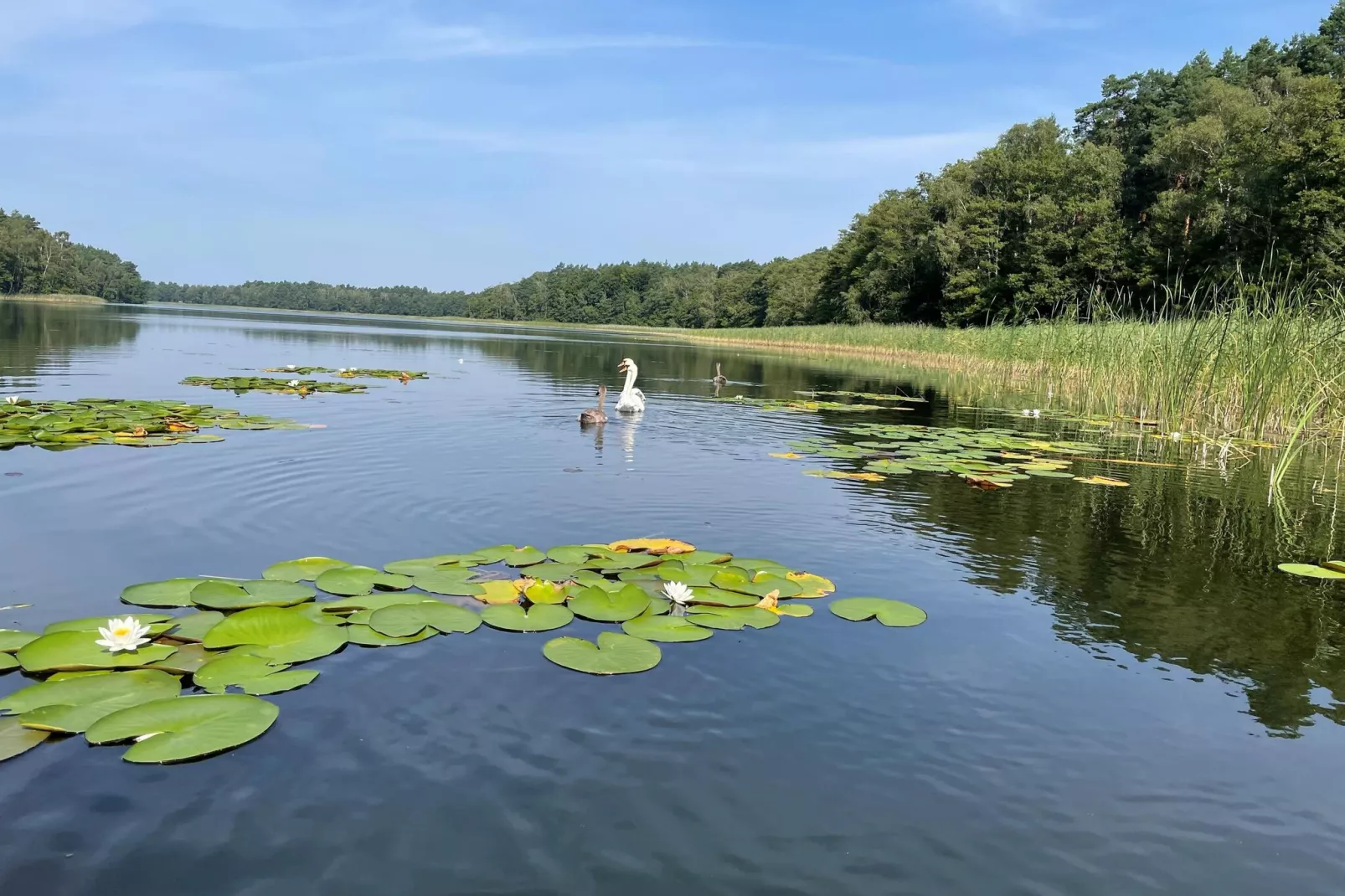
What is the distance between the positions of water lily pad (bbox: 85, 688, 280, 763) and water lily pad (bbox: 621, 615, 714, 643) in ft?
6.16

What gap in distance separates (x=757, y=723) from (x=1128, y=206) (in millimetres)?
72532

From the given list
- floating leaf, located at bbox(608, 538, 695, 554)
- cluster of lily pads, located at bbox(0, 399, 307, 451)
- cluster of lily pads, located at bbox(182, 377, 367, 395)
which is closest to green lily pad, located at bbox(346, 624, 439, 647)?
floating leaf, located at bbox(608, 538, 695, 554)

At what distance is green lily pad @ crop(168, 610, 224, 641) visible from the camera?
4.11 m

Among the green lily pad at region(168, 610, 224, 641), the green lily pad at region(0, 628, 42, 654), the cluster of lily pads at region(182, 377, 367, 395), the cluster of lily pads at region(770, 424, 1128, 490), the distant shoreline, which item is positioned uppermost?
the distant shoreline

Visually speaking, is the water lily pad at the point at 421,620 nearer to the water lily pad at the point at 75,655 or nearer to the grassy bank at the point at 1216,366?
the water lily pad at the point at 75,655

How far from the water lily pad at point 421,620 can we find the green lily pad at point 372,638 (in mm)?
20

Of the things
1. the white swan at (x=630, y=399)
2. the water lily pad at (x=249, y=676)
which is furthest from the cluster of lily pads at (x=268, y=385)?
the water lily pad at (x=249, y=676)

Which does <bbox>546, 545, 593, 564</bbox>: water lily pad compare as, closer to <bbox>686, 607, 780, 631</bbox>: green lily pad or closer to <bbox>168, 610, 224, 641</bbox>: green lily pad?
<bbox>686, 607, 780, 631</bbox>: green lily pad

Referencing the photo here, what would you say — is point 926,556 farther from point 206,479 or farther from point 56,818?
point 206,479

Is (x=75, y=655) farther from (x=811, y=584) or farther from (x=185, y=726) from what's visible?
(x=811, y=584)

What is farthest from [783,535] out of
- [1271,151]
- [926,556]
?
[1271,151]

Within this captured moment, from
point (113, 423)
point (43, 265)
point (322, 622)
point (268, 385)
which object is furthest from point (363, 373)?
point (43, 265)

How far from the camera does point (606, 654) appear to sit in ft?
13.9

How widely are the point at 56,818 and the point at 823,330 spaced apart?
5423 centimetres
